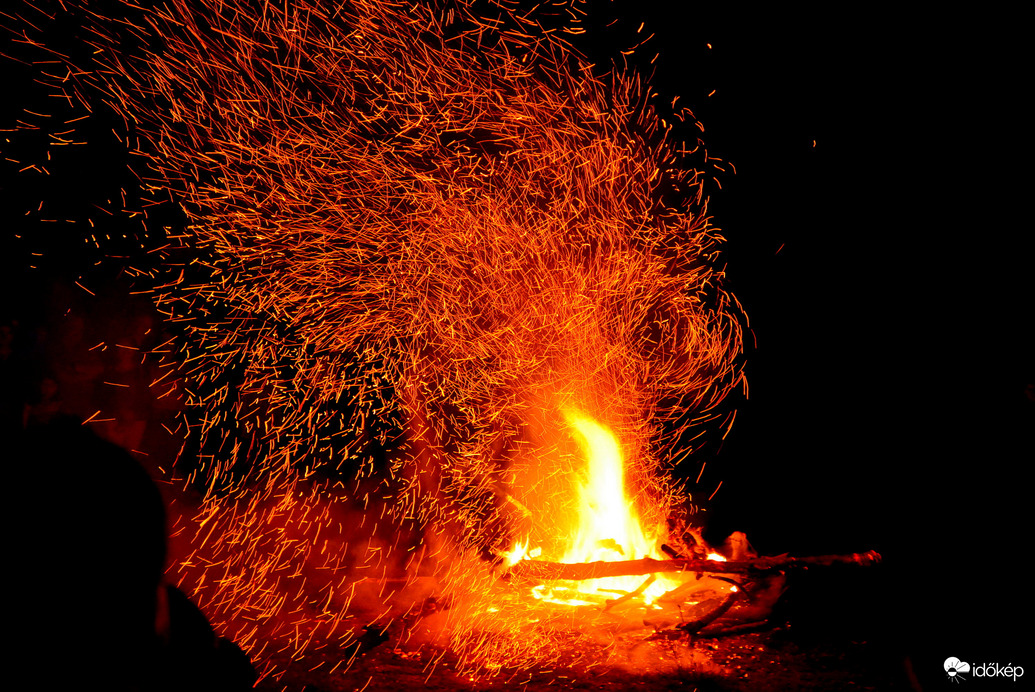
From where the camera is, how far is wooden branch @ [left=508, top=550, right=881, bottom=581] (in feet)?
14.3

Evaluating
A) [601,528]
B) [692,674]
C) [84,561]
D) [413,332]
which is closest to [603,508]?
[601,528]

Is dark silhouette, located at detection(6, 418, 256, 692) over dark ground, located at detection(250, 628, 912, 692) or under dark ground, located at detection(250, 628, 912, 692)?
over

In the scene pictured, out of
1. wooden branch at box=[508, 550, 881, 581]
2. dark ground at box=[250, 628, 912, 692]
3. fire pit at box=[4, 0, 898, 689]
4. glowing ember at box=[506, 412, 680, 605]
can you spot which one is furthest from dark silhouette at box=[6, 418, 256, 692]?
glowing ember at box=[506, 412, 680, 605]

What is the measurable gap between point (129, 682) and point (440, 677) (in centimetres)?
306

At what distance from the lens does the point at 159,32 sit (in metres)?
4.17

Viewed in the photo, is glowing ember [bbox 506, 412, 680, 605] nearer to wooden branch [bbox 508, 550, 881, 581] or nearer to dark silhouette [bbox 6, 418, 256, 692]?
wooden branch [bbox 508, 550, 881, 581]

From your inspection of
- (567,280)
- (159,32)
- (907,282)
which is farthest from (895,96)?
(159,32)

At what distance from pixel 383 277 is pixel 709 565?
3.94 meters

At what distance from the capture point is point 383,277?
17.3 feet

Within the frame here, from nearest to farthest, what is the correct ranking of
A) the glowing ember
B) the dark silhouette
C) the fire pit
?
the dark silhouette
the fire pit
the glowing ember

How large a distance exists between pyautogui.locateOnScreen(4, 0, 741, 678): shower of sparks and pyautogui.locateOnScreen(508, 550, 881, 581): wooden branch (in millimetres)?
726

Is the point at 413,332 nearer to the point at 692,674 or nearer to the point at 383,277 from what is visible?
the point at 383,277

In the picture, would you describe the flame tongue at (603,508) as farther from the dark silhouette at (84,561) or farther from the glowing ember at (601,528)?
the dark silhouette at (84,561)

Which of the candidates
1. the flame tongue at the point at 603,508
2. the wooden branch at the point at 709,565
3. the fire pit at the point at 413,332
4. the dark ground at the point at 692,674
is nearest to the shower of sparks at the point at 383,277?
the fire pit at the point at 413,332
